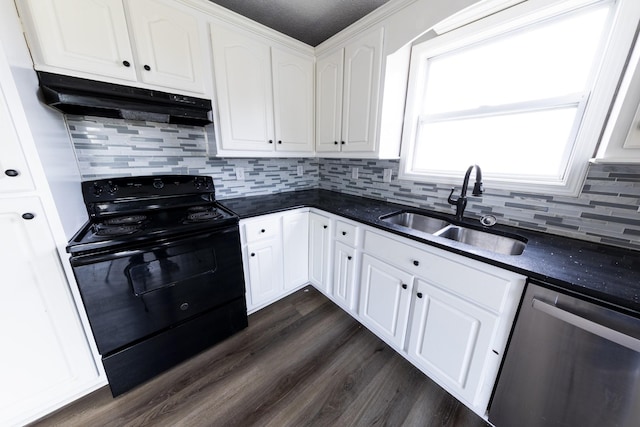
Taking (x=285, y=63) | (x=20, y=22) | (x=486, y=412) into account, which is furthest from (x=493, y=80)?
(x=20, y=22)

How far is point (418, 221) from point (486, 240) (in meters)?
0.46

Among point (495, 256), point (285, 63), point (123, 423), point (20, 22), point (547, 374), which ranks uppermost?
point (285, 63)

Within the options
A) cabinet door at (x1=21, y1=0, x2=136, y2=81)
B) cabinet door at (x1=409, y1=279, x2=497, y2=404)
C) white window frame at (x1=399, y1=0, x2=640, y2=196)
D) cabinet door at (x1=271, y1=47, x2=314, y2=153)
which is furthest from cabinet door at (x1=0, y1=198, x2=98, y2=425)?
white window frame at (x1=399, y1=0, x2=640, y2=196)

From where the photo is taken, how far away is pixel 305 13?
1.64 metres

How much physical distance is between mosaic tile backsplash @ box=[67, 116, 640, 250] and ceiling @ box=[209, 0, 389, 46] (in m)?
0.99

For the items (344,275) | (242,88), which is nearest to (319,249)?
(344,275)

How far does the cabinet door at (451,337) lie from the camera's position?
3.45ft

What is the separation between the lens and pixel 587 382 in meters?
0.80

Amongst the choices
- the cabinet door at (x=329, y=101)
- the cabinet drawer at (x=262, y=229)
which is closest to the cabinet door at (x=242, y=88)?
the cabinet door at (x=329, y=101)

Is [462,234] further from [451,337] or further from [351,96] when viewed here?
[351,96]

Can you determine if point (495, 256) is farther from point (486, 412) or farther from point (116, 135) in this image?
point (116, 135)

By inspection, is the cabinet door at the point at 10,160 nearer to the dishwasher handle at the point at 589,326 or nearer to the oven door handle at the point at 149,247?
the oven door handle at the point at 149,247

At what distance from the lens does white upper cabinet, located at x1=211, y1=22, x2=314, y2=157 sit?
160 centimetres

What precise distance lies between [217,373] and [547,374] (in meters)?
1.69
